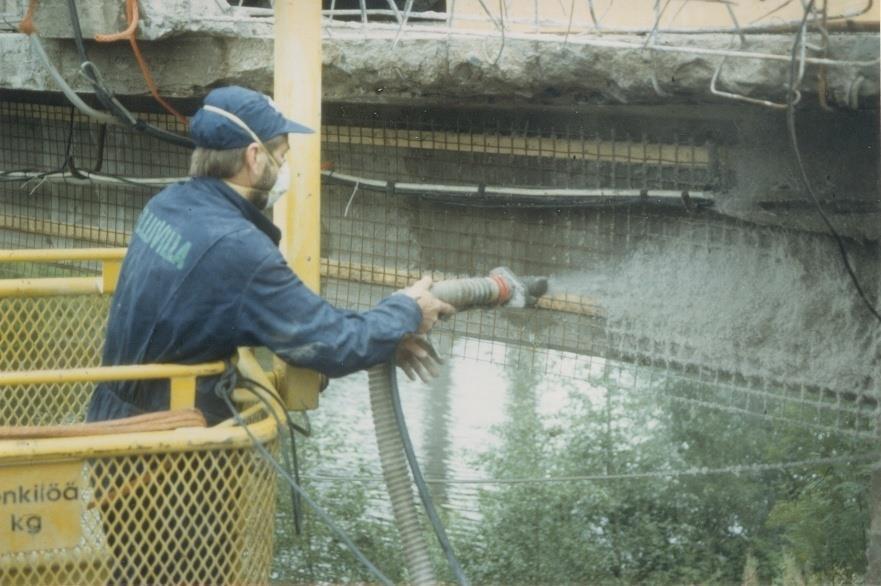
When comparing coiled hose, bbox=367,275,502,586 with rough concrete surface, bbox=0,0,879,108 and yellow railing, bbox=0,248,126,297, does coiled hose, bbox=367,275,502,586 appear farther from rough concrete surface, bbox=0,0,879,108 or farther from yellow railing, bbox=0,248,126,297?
rough concrete surface, bbox=0,0,879,108

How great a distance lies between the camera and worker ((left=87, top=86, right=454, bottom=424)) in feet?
12.2

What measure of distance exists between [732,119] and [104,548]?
3.06 m

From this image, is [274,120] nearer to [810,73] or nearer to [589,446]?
[810,73]

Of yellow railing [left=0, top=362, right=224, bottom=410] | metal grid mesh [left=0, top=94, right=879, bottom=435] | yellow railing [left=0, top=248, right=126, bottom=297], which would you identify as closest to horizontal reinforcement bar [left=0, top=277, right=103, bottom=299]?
yellow railing [left=0, top=248, right=126, bottom=297]

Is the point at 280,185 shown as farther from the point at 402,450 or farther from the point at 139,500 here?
the point at 139,500

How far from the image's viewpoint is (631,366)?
5883 millimetres

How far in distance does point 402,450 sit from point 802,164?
75.3 inches

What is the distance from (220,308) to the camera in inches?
147

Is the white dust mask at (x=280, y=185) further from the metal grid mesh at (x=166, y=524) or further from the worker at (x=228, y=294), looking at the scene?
the metal grid mesh at (x=166, y=524)

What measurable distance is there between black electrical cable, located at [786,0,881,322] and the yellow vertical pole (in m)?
1.51

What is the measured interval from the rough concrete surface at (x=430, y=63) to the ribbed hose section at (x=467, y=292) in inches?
48.1

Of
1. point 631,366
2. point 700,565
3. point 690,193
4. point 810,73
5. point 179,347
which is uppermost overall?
point 810,73

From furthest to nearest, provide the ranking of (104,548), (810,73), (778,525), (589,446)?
(589,446)
(778,525)
(810,73)
(104,548)

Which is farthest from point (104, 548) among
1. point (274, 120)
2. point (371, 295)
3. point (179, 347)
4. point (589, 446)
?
point (589, 446)
